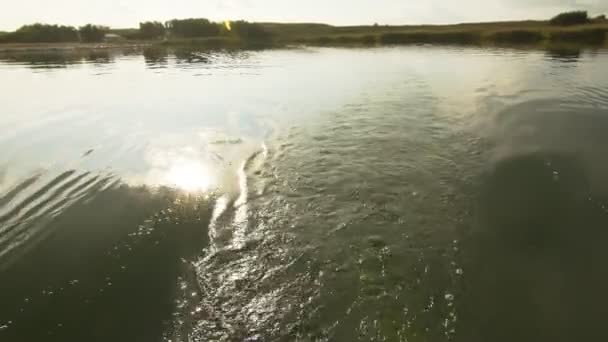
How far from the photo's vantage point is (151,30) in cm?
13812

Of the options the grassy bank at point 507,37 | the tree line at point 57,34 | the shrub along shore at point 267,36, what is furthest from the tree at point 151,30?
the grassy bank at point 507,37

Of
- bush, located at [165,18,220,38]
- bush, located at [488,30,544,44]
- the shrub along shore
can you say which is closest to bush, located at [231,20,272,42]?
the shrub along shore

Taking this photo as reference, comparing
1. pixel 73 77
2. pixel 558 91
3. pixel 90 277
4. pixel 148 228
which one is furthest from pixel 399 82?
pixel 73 77

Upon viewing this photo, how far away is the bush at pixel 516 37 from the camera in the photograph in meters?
76.7

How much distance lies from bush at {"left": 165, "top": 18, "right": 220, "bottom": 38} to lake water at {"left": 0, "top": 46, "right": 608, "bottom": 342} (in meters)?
131

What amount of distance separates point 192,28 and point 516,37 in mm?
109762

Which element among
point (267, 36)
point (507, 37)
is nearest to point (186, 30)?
point (267, 36)

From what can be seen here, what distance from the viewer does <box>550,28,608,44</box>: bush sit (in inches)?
2776

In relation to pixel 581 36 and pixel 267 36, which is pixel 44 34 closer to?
pixel 267 36

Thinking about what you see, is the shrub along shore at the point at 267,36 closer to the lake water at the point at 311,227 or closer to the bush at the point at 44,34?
the bush at the point at 44,34

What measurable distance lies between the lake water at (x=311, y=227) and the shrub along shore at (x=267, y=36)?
6915 centimetres

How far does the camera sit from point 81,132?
17.6m

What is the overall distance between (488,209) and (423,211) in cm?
179

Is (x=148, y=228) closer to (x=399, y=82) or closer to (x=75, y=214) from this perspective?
(x=75, y=214)
